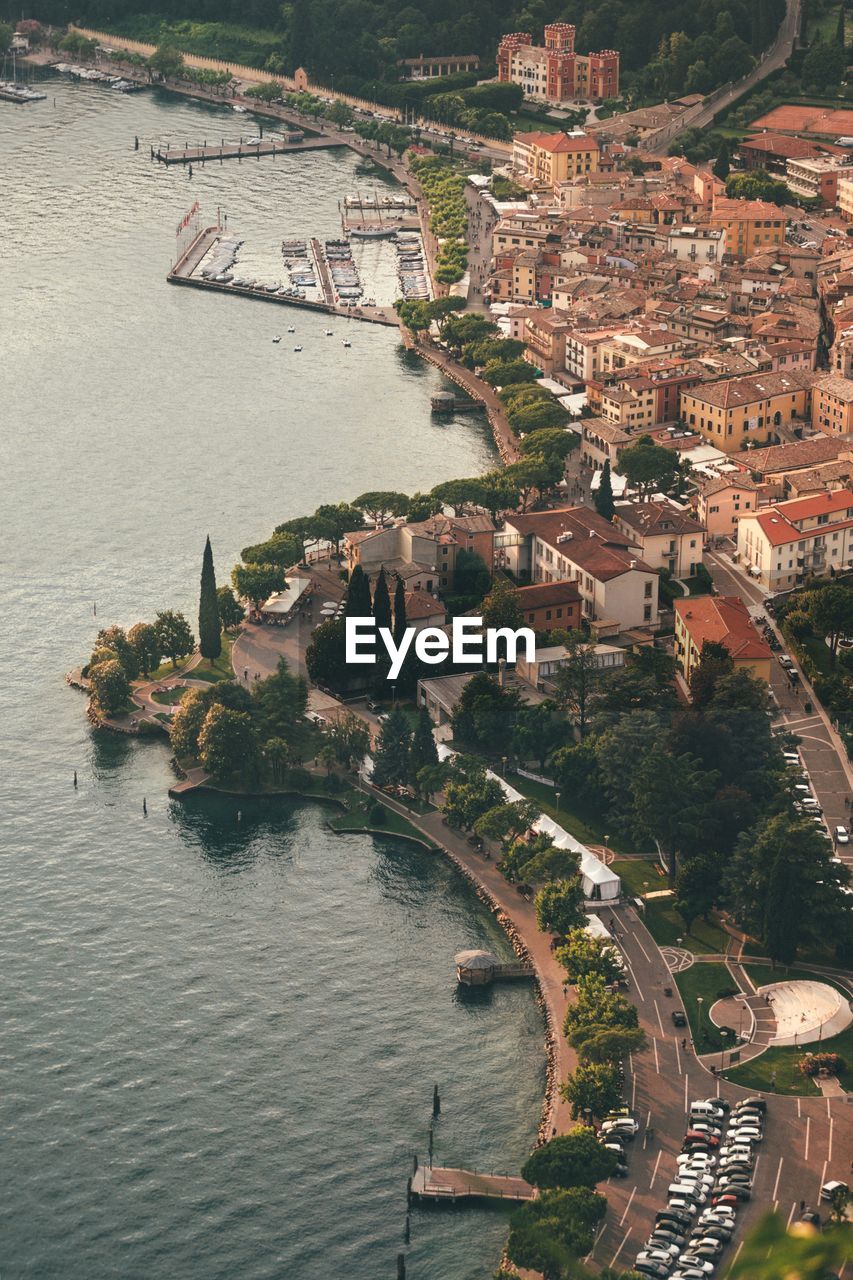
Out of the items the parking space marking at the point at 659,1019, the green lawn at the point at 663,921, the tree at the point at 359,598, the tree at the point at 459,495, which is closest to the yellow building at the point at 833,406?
the tree at the point at 459,495

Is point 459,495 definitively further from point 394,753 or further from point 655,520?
point 394,753

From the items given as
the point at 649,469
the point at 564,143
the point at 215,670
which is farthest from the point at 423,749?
the point at 564,143

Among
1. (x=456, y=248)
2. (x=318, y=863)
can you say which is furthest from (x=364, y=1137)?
(x=456, y=248)

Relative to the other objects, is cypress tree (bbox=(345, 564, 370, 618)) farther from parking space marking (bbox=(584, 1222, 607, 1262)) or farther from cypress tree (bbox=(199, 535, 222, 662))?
parking space marking (bbox=(584, 1222, 607, 1262))

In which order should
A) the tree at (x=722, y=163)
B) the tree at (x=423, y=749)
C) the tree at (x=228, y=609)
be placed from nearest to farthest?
the tree at (x=423, y=749)
the tree at (x=228, y=609)
the tree at (x=722, y=163)

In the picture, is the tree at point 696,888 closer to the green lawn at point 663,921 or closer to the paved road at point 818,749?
the green lawn at point 663,921

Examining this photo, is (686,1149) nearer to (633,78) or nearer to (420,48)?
(633,78)
